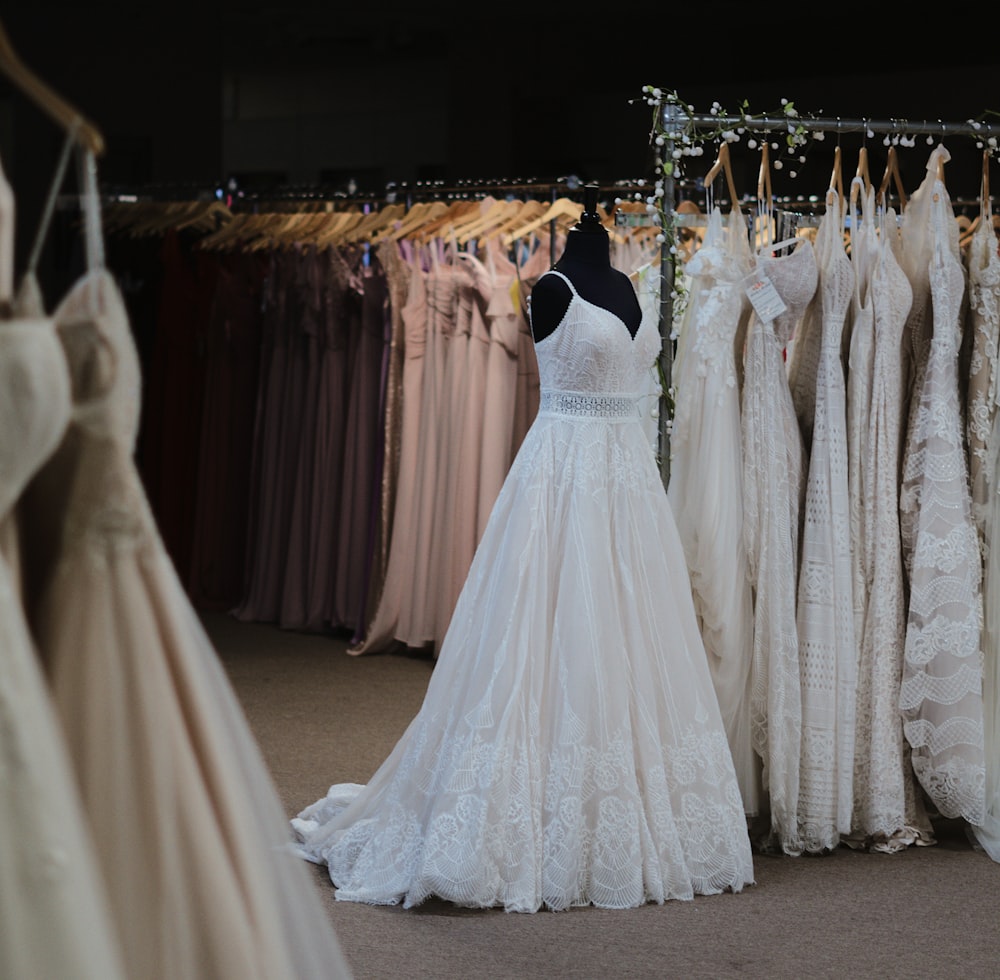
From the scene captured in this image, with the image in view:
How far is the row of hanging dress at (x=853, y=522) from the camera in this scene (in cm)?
333

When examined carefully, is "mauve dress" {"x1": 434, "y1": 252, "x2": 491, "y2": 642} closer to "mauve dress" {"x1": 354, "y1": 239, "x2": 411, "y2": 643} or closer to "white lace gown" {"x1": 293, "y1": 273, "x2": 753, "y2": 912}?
"mauve dress" {"x1": 354, "y1": 239, "x2": 411, "y2": 643}

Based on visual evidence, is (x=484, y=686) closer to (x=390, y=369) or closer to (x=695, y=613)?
(x=695, y=613)

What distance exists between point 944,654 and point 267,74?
570cm

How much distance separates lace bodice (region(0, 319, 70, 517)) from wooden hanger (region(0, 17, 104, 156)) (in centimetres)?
20

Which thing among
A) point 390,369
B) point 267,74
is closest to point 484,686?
point 390,369

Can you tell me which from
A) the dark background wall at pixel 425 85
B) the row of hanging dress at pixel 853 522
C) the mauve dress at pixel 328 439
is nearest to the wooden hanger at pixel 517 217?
the mauve dress at pixel 328 439

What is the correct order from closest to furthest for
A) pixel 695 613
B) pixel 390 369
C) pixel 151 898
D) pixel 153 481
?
pixel 151 898 < pixel 695 613 < pixel 390 369 < pixel 153 481

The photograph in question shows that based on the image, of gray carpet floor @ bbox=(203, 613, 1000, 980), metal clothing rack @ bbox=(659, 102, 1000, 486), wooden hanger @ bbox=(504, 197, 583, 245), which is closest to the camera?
gray carpet floor @ bbox=(203, 613, 1000, 980)

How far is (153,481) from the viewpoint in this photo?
6.37 meters

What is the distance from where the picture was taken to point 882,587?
11.1 feet

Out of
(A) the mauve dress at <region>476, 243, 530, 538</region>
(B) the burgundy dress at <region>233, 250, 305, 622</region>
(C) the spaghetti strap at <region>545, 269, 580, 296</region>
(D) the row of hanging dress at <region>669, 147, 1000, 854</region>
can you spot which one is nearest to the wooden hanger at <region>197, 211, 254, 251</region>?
(B) the burgundy dress at <region>233, 250, 305, 622</region>

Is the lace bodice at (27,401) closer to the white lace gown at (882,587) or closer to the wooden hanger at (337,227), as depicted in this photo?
the white lace gown at (882,587)

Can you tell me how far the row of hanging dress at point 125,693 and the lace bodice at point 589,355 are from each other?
6.00ft

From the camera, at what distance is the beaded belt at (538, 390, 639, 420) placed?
3.10m
